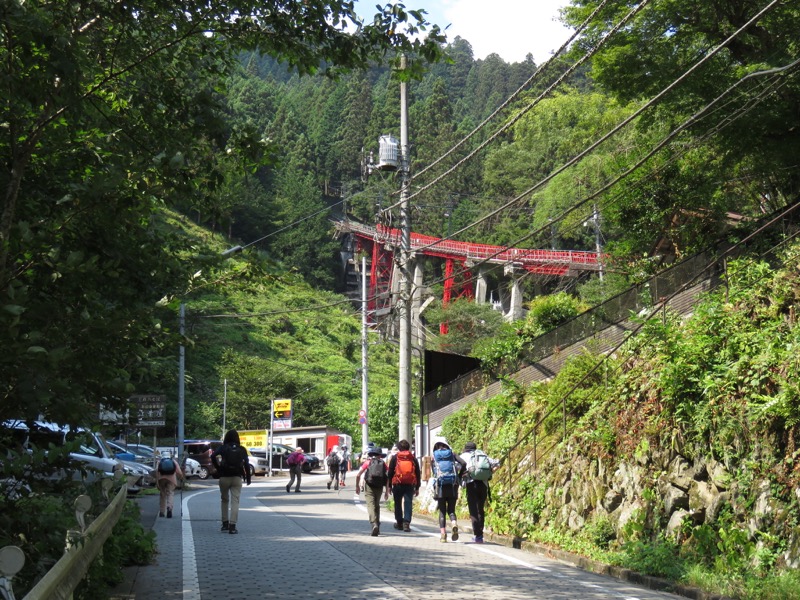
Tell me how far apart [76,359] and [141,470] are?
25.6 m

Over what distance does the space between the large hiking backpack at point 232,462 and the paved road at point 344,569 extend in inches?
40.6

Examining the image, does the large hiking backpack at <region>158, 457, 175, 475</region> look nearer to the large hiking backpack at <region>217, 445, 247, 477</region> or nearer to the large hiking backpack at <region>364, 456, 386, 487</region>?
the large hiking backpack at <region>217, 445, 247, 477</region>

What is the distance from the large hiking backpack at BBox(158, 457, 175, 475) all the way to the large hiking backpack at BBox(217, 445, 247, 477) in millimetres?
4240

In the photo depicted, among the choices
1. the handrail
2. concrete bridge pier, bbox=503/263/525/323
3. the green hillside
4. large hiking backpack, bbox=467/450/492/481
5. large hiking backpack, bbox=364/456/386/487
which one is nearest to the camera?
the handrail

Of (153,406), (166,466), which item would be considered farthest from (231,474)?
(153,406)

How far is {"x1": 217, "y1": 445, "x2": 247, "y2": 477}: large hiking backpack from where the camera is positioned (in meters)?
15.3

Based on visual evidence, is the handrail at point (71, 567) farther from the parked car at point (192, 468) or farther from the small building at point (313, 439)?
the small building at point (313, 439)

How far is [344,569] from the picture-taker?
1070 cm

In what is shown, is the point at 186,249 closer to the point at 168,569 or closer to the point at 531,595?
the point at 168,569

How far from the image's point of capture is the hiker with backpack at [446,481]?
1496 cm

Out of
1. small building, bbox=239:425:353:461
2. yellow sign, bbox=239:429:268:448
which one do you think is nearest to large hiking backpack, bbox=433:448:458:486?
yellow sign, bbox=239:429:268:448

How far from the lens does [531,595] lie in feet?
29.7

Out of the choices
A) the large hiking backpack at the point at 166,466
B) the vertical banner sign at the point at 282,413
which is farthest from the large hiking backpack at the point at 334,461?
the vertical banner sign at the point at 282,413

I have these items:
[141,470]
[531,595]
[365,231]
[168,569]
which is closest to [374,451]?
[168,569]
